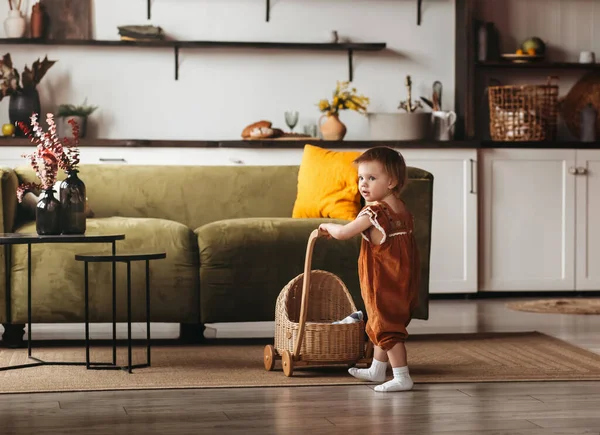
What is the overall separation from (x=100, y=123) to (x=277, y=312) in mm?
2964

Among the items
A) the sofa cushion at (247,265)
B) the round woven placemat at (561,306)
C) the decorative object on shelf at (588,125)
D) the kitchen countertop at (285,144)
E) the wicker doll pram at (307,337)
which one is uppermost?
the decorative object on shelf at (588,125)

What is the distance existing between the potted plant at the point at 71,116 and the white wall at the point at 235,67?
0.49 ft

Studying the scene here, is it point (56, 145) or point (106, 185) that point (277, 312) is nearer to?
point (56, 145)

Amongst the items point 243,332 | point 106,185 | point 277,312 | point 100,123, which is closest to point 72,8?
point 100,123

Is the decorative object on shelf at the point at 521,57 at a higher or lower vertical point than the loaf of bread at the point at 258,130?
higher

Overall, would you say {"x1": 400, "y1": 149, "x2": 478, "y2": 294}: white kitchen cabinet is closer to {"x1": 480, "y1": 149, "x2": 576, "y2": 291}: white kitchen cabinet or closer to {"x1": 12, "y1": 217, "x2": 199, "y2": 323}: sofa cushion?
{"x1": 480, "y1": 149, "x2": 576, "y2": 291}: white kitchen cabinet

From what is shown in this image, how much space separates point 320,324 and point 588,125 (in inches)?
134

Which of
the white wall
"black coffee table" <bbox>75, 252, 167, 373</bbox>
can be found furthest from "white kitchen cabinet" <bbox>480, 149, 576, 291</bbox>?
"black coffee table" <bbox>75, 252, 167, 373</bbox>

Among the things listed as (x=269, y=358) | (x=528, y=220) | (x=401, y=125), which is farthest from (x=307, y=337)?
(x=528, y=220)

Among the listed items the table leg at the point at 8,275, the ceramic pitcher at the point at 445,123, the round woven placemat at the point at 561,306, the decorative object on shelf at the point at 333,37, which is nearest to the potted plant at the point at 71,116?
the decorative object on shelf at the point at 333,37

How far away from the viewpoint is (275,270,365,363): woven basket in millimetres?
3045

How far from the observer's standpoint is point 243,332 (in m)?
4.15

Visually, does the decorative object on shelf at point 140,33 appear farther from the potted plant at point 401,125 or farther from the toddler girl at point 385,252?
the toddler girl at point 385,252

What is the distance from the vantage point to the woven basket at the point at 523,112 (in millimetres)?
5660
